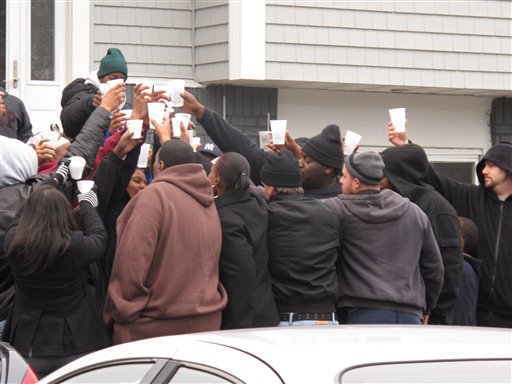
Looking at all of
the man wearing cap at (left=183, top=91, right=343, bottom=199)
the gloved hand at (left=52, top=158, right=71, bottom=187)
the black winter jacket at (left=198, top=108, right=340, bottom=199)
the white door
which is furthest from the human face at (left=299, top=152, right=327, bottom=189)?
the white door

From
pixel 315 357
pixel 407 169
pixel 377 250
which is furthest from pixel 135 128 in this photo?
pixel 315 357

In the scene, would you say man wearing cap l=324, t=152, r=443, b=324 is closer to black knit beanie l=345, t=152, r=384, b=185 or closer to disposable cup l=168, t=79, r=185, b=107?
black knit beanie l=345, t=152, r=384, b=185

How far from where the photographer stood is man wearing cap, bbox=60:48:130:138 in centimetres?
695

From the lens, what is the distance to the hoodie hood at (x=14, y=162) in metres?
5.89

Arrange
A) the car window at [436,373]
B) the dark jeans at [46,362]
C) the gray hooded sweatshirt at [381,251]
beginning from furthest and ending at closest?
the gray hooded sweatshirt at [381,251]
the dark jeans at [46,362]
the car window at [436,373]

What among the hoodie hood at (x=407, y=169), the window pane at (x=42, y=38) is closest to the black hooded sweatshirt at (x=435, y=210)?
the hoodie hood at (x=407, y=169)

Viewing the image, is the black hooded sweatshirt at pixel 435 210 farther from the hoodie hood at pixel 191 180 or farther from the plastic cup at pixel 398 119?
the hoodie hood at pixel 191 180

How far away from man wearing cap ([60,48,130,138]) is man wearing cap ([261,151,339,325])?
160 centimetres

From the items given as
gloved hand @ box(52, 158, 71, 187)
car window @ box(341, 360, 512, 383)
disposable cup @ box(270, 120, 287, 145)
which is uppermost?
disposable cup @ box(270, 120, 287, 145)

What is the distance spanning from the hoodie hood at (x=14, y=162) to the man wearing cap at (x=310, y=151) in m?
1.13

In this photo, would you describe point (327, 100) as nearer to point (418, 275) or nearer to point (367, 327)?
point (418, 275)

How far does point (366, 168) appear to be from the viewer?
6.01m

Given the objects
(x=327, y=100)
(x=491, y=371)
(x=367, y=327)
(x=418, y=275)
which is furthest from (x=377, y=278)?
(x=327, y=100)

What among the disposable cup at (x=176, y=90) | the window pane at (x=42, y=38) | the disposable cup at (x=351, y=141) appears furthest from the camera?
the window pane at (x=42, y=38)
